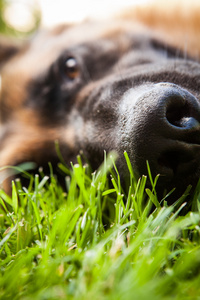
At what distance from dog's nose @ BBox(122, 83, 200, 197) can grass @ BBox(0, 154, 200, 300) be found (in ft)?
0.13

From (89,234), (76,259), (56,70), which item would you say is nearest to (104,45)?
(56,70)

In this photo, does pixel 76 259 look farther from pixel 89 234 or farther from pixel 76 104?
pixel 76 104

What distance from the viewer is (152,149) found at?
0.82 meters

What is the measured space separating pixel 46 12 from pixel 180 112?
10.4ft


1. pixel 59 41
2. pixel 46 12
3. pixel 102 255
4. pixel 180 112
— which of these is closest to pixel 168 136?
pixel 180 112

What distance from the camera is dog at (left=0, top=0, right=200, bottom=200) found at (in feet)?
2.72

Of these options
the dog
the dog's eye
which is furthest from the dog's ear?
the dog's eye

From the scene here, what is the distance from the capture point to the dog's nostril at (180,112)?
0.82 m

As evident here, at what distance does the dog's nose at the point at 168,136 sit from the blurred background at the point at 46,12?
1.52 metres

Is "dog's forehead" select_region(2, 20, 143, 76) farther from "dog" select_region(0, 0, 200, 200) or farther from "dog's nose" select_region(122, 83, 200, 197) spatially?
"dog's nose" select_region(122, 83, 200, 197)

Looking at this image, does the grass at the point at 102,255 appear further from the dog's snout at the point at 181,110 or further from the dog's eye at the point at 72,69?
→ the dog's eye at the point at 72,69

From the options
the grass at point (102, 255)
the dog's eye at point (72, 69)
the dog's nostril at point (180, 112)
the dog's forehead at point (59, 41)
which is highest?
the dog's forehead at point (59, 41)

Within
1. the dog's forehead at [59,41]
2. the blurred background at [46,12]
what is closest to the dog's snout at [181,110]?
the dog's forehead at [59,41]

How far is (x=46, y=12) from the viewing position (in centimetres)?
362
